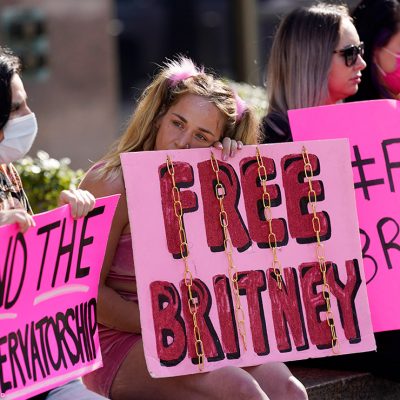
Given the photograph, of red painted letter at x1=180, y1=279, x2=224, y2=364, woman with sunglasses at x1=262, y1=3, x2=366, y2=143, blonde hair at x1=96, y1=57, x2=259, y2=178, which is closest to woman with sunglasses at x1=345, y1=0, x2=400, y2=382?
woman with sunglasses at x1=262, y1=3, x2=366, y2=143

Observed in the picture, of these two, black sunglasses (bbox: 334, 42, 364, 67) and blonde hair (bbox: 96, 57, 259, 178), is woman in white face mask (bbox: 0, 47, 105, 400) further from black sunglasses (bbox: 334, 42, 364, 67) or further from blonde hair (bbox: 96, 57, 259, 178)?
black sunglasses (bbox: 334, 42, 364, 67)

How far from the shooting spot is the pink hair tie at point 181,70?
13.3 ft

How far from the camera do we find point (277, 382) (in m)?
3.71

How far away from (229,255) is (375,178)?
0.70 meters

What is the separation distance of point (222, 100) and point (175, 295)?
0.75m

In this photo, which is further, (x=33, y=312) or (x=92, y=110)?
(x=92, y=110)

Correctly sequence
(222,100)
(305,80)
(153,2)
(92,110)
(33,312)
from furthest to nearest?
(153,2) < (92,110) < (305,80) < (222,100) < (33,312)

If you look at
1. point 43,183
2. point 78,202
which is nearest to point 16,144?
point 78,202

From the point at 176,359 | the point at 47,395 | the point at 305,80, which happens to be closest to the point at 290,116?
the point at 305,80

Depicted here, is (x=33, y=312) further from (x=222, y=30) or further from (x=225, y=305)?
(x=222, y=30)

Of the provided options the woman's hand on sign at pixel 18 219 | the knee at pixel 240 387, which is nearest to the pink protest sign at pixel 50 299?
the woman's hand on sign at pixel 18 219

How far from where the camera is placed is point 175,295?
3684 millimetres

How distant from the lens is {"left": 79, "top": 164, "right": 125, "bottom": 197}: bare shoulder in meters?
→ 3.88

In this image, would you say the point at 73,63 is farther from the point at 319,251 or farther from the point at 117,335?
the point at 319,251
